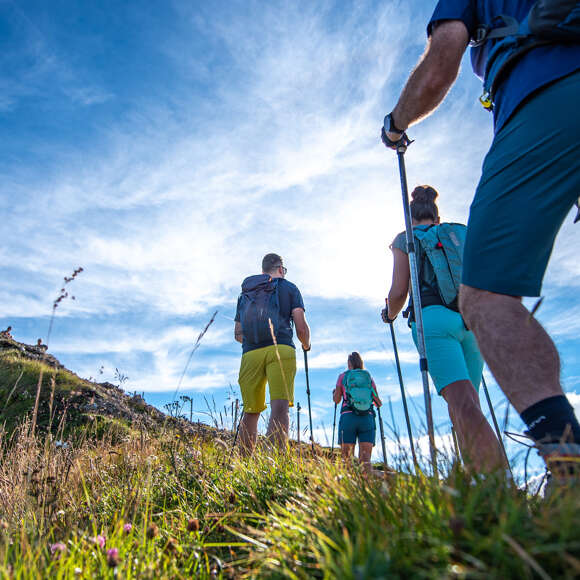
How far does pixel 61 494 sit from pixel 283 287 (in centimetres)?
363

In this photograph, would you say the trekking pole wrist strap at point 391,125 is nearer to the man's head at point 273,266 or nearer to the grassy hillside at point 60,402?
the man's head at point 273,266

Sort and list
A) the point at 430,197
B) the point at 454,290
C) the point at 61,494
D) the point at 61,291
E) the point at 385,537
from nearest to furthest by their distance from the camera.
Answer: the point at 385,537, the point at 61,291, the point at 454,290, the point at 61,494, the point at 430,197

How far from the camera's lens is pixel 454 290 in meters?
3.45

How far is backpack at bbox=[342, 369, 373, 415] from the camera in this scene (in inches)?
333

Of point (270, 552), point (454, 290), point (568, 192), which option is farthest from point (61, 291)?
point (568, 192)

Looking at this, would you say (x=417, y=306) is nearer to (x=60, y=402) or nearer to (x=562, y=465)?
(x=562, y=465)

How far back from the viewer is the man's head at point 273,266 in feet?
21.7

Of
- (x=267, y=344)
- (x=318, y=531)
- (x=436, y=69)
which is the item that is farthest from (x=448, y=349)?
(x=267, y=344)

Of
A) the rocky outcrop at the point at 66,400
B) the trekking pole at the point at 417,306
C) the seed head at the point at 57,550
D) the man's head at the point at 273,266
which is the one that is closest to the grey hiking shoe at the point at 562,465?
the trekking pole at the point at 417,306

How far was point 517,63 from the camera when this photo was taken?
211 centimetres

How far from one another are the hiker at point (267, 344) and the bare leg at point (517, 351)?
3.90m

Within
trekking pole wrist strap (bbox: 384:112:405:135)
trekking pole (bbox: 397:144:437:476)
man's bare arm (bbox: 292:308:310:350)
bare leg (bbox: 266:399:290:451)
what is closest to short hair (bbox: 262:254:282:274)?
man's bare arm (bbox: 292:308:310:350)

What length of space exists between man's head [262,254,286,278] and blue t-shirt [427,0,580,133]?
170 inches

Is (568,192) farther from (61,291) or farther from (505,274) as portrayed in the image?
(61,291)
